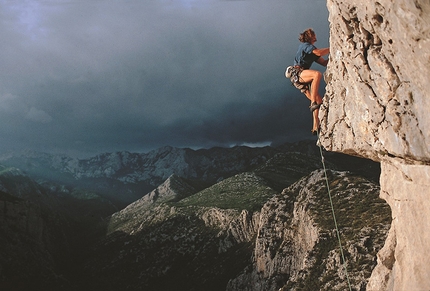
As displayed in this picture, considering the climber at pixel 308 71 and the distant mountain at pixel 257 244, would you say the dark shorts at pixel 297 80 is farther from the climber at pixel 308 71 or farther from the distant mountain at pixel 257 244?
the distant mountain at pixel 257 244

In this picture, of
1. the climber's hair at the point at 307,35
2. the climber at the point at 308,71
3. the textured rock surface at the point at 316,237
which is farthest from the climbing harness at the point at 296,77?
the textured rock surface at the point at 316,237

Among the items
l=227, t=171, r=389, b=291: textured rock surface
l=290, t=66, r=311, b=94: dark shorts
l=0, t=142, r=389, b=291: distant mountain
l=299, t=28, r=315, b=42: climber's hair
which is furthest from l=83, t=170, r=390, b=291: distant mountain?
l=299, t=28, r=315, b=42: climber's hair

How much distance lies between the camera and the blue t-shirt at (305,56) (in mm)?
14586

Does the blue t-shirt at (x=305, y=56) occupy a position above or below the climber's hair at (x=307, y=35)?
below

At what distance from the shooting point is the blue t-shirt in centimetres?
1459

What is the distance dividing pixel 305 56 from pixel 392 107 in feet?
21.5

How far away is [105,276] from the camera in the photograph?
529ft

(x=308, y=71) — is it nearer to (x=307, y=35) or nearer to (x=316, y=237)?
(x=307, y=35)

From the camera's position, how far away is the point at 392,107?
962 centimetres

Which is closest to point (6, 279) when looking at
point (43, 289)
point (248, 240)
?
point (43, 289)

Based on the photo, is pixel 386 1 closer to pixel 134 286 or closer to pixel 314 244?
pixel 314 244

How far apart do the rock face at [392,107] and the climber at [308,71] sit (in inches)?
46.1

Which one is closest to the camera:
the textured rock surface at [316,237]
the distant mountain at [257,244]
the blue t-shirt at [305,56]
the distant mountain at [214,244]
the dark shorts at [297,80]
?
the blue t-shirt at [305,56]

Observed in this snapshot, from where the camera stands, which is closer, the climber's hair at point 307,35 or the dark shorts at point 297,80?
the climber's hair at point 307,35
